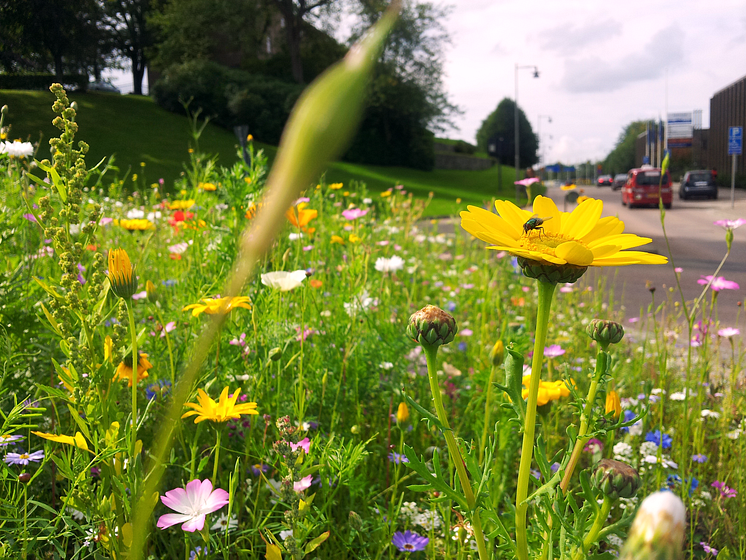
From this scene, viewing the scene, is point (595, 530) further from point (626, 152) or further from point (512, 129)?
point (626, 152)

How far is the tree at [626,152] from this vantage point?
67875 mm

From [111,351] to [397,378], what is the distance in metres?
0.99

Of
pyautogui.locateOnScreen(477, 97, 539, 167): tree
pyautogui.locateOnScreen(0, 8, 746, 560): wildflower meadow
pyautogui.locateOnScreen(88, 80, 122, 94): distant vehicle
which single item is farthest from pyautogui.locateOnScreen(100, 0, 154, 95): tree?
pyautogui.locateOnScreen(477, 97, 539, 167): tree

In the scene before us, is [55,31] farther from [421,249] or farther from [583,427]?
[583,427]

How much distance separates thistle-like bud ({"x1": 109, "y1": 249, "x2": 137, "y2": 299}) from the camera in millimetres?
719

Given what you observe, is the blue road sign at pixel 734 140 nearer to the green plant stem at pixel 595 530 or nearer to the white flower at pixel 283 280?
the white flower at pixel 283 280

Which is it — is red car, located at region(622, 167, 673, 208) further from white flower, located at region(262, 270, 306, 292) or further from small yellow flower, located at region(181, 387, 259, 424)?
small yellow flower, located at region(181, 387, 259, 424)

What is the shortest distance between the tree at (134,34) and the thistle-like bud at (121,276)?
91.9ft

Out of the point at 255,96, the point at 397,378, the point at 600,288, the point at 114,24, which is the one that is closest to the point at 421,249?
the point at 600,288

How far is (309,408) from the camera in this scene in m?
1.55

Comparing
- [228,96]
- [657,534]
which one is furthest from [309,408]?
[228,96]

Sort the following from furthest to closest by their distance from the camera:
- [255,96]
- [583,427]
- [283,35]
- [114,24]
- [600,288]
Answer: [283,35] → [114,24] → [255,96] → [600,288] → [583,427]

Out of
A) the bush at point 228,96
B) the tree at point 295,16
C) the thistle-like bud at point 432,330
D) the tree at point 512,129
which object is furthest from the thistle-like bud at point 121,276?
the tree at point 512,129

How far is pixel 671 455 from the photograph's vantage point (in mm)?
1657
